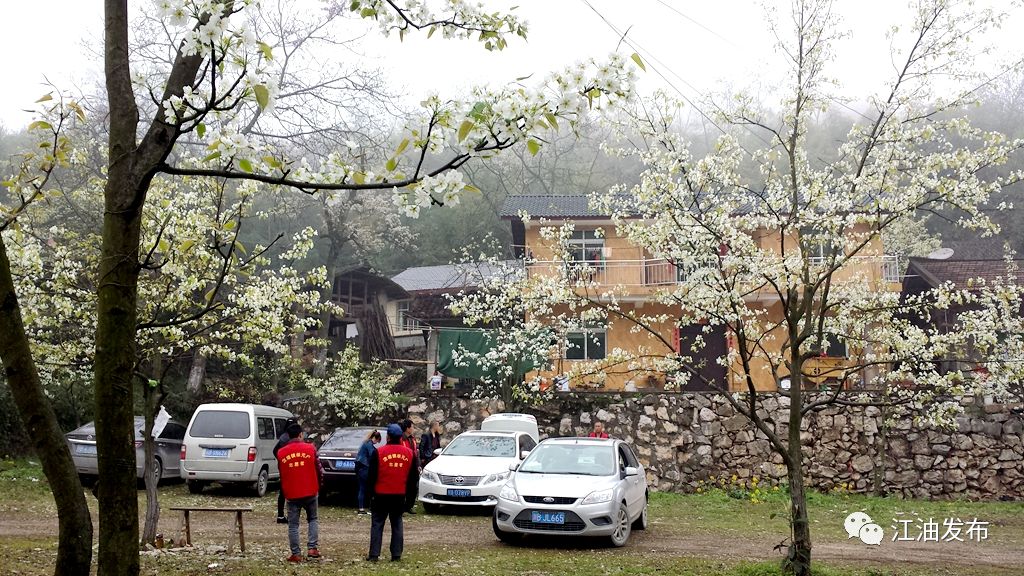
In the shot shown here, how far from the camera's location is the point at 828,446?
2122 centimetres

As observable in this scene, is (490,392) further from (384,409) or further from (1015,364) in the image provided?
(1015,364)

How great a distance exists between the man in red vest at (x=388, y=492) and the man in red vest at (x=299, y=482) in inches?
26.1

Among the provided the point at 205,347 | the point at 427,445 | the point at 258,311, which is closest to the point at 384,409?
the point at 427,445

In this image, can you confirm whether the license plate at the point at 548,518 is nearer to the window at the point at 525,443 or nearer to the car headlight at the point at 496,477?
the car headlight at the point at 496,477

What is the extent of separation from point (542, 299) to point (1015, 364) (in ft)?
18.3

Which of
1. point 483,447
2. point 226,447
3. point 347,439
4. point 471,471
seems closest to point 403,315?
point 347,439

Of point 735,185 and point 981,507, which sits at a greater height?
point 735,185

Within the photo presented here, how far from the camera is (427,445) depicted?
18344 mm

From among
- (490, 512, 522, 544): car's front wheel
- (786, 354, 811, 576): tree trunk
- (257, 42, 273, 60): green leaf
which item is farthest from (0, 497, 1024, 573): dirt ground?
(257, 42, 273, 60): green leaf

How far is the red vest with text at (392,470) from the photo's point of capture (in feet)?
31.2

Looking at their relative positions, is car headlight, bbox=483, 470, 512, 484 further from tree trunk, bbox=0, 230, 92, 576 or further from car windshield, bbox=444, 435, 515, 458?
tree trunk, bbox=0, 230, 92, 576

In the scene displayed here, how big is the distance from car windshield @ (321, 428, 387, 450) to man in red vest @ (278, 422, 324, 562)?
301 inches

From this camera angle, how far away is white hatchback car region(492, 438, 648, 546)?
36.9 ft

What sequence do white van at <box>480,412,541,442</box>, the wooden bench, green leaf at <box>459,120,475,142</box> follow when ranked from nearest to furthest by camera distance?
1. green leaf at <box>459,120,475,142</box>
2. the wooden bench
3. white van at <box>480,412,541,442</box>
